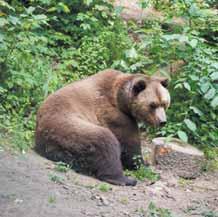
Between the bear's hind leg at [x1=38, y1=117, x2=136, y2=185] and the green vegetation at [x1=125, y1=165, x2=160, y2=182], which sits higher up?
the bear's hind leg at [x1=38, y1=117, x2=136, y2=185]

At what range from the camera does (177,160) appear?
26.8 ft

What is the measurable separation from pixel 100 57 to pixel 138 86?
2.71 m

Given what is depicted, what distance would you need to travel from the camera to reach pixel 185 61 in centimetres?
968

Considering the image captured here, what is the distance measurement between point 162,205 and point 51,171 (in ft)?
3.99

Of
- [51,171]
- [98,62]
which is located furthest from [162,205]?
[98,62]

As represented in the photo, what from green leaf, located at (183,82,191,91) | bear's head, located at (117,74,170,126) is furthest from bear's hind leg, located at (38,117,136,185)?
green leaf, located at (183,82,191,91)

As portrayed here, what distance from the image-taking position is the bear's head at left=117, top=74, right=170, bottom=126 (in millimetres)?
7809

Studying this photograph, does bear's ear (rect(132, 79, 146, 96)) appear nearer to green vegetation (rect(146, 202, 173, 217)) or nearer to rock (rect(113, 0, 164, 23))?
green vegetation (rect(146, 202, 173, 217))

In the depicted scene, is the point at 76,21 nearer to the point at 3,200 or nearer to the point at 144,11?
the point at 144,11

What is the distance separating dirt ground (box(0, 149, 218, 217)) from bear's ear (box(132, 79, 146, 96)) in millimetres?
1081

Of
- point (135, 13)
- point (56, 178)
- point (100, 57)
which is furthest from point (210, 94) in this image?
point (135, 13)

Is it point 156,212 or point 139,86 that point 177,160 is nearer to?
point 139,86

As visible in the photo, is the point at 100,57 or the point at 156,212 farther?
the point at 100,57

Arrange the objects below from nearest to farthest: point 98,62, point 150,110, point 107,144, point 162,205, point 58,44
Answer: point 162,205
point 107,144
point 150,110
point 98,62
point 58,44
